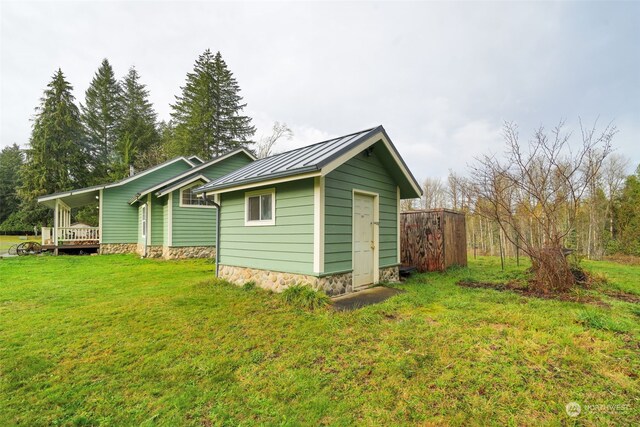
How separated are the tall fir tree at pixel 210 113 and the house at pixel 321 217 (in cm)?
1947

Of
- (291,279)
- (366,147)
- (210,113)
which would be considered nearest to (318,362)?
(291,279)

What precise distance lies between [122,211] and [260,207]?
40.9 ft

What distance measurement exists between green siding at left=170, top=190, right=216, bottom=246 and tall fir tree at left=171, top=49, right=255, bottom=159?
1336 cm

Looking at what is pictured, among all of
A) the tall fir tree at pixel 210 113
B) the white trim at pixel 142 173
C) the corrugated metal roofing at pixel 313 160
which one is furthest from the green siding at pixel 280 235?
the tall fir tree at pixel 210 113

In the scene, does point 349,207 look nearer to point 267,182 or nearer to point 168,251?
point 267,182

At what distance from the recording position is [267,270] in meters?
6.19

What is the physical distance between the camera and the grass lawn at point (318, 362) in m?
2.27

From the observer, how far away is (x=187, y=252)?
40.4ft

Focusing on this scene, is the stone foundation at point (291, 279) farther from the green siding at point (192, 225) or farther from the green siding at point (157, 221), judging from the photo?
the green siding at point (157, 221)

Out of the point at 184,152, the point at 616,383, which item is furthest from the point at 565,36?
the point at 184,152

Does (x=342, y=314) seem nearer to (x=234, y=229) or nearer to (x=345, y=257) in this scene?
(x=345, y=257)

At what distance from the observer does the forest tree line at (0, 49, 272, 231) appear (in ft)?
75.6
